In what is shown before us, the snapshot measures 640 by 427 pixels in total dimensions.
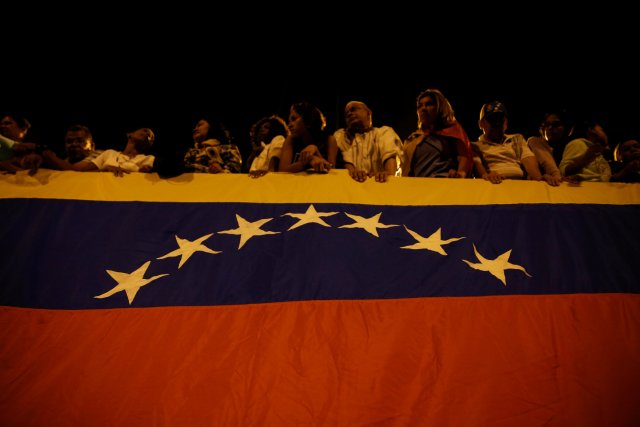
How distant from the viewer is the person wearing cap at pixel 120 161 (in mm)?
2713

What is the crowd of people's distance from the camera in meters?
2.72

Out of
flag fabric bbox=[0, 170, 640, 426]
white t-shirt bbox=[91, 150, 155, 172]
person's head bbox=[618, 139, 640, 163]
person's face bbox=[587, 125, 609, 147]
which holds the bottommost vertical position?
flag fabric bbox=[0, 170, 640, 426]

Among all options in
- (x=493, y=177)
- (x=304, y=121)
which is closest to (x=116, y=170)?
(x=304, y=121)

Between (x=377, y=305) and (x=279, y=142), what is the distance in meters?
1.97

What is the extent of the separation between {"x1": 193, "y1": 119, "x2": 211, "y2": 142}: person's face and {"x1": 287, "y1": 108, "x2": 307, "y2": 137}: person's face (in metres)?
0.95

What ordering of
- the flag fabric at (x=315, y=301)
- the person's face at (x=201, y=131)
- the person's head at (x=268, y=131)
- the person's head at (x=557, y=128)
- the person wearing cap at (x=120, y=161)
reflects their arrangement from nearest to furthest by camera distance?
1. the flag fabric at (x=315, y=301)
2. the person wearing cap at (x=120, y=161)
3. the person's head at (x=557, y=128)
4. the person's face at (x=201, y=131)
5. the person's head at (x=268, y=131)

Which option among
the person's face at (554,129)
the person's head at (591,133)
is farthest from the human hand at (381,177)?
the person's head at (591,133)

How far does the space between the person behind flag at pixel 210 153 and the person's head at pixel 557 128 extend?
117 inches

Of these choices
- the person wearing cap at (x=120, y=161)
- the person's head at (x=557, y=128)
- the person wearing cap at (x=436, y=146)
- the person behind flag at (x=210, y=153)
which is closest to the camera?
the person wearing cap at (x=120, y=161)

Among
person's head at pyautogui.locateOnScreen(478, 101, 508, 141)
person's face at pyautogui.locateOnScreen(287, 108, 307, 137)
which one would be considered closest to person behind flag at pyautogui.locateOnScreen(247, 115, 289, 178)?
person's face at pyautogui.locateOnScreen(287, 108, 307, 137)

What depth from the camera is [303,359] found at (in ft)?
4.67

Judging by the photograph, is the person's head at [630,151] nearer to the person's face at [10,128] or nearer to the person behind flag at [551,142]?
the person behind flag at [551,142]

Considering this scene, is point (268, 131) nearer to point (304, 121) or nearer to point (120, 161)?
point (304, 121)

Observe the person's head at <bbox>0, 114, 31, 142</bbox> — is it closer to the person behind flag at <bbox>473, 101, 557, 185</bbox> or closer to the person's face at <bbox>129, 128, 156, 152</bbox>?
the person's face at <bbox>129, 128, 156, 152</bbox>
